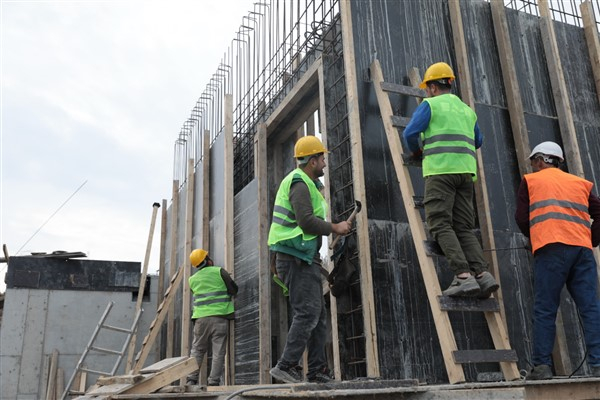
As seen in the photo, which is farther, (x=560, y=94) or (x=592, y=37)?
(x=592, y=37)

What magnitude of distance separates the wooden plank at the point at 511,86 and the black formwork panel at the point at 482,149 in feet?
0.28

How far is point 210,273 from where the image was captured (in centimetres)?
738

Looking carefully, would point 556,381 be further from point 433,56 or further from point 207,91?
point 207,91

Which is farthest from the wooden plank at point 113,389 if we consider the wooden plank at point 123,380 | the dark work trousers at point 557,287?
the dark work trousers at point 557,287

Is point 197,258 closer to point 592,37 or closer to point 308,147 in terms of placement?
point 308,147

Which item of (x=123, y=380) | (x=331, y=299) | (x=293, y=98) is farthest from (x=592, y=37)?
(x=123, y=380)

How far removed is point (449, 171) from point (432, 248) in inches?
21.4

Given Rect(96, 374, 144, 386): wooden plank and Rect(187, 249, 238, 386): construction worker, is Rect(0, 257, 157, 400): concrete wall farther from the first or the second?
Rect(96, 374, 144, 386): wooden plank

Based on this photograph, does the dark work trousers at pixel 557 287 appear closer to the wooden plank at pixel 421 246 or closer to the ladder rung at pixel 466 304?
the ladder rung at pixel 466 304

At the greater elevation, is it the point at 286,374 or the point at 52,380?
the point at 52,380

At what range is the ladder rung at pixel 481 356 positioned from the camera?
3.64 m

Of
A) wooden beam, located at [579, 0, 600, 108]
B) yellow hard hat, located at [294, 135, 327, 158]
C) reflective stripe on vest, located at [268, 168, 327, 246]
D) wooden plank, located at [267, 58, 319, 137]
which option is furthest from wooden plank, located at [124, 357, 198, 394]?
wooden beam, located at [579, 0, 600, 108]

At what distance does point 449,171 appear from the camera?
407 cm

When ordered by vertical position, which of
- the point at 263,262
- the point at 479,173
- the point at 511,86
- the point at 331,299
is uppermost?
the point at 511,86
